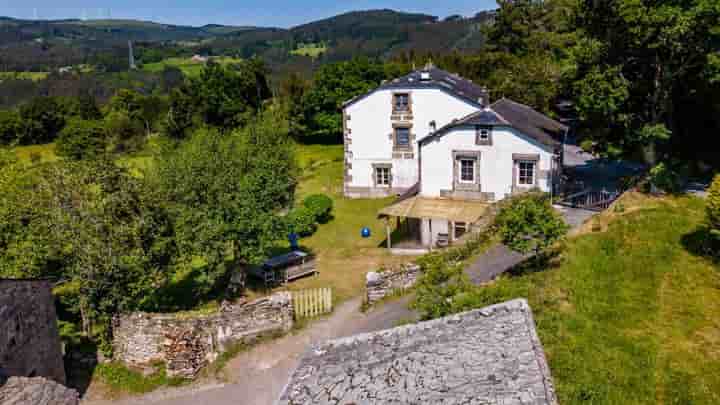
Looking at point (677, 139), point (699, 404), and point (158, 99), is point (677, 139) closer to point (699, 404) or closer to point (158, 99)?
point (699, 404)

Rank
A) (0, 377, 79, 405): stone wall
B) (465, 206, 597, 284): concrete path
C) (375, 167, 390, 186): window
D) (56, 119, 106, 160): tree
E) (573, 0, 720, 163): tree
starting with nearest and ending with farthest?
(0, 377, 79, 405): stone wall, (465, 206, 597, 284): concrete path, (573, 0, 720, 163): tree, (375, 167, 390, 186): window, (56, 119, 106, 160): tree

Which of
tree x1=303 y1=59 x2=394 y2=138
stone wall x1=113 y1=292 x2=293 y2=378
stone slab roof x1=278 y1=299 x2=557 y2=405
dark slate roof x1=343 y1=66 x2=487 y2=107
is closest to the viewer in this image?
stone slab roof x1=278 y1=299 x2=557 y2=405

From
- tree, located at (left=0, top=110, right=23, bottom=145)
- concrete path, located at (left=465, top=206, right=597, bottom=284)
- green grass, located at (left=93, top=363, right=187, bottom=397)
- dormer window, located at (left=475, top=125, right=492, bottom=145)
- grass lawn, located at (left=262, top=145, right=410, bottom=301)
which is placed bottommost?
green grass, located at (left=93, top=363, right=187, bottom=397)

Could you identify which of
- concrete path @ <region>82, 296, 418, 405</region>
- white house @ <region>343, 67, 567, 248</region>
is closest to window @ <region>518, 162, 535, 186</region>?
white house @ <region>343, 67, 567, 248</region>

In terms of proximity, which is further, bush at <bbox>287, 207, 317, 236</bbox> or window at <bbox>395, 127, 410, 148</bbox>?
window at <bbox>395, 127, 410, 148</bbox>

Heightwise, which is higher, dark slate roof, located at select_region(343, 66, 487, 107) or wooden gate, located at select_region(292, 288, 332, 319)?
dark slate roof, located at select_region(343, 66, 487, 107)

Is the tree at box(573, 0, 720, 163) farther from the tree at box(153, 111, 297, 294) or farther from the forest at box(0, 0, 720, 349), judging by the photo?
the tree at box(153, 111, 297, 294)

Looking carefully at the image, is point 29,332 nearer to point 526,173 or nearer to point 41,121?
point 526,173

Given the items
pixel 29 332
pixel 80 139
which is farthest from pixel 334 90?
pixel 29 332
